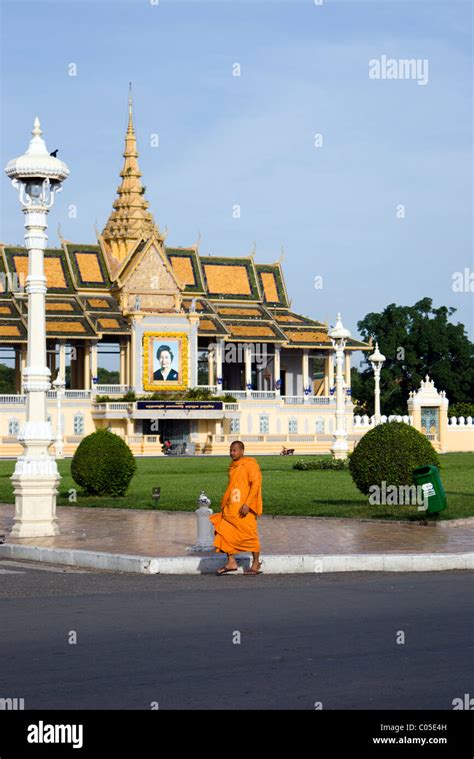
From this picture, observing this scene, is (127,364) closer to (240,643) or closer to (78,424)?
(78,424)

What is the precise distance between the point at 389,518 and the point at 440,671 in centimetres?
1146

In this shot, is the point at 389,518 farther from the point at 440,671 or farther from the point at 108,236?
the point at 108,236

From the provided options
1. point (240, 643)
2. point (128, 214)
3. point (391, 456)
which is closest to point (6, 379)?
point (128, 214)

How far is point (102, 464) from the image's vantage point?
25.6 m

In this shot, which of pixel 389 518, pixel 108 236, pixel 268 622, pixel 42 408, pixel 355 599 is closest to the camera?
pixel 268 622

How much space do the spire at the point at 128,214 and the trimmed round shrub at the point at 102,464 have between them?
59.7 metres

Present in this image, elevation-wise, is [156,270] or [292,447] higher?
[156,270]

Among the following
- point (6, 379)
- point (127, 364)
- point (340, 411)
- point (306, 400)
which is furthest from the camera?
point (6, 379)

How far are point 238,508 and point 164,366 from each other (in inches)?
2518

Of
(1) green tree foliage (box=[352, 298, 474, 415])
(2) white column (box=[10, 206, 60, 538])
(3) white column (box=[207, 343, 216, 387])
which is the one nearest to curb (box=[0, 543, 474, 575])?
(2) white column (box=[10, 206, 60, 538])

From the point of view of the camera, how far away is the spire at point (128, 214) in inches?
3381

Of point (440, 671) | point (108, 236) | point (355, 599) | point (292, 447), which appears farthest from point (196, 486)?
point (108, 236)
